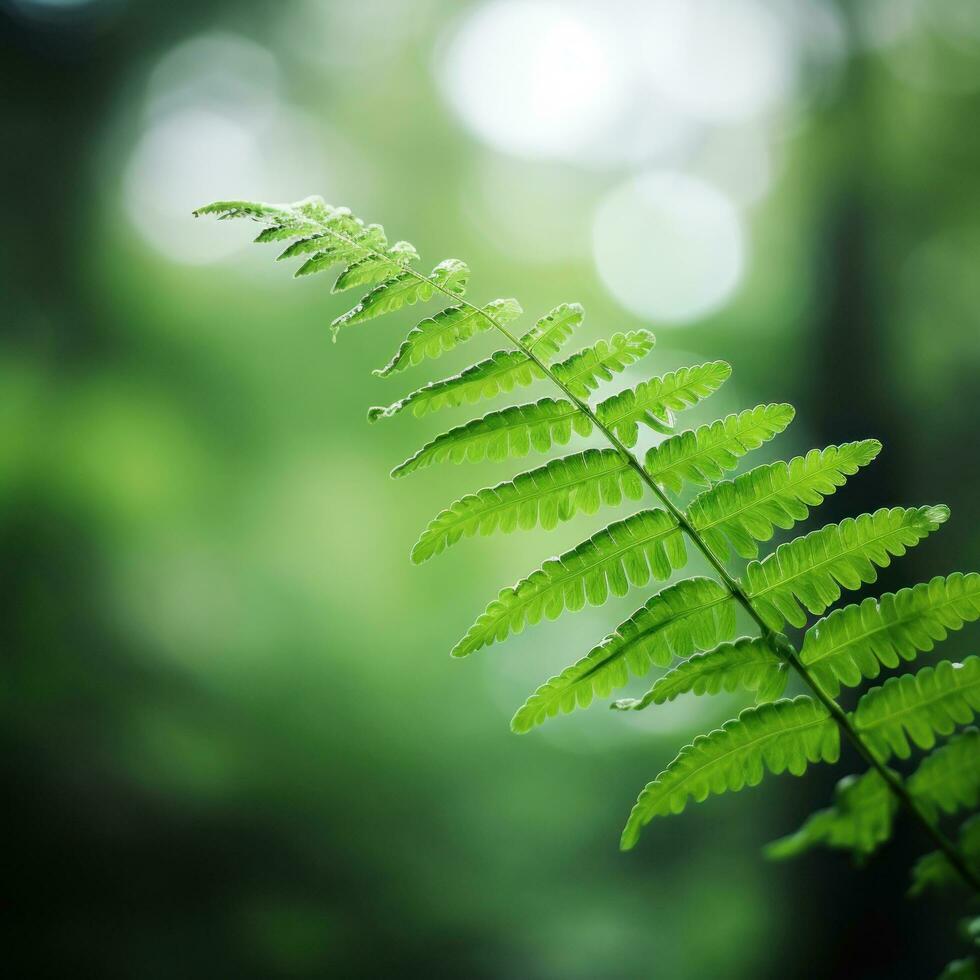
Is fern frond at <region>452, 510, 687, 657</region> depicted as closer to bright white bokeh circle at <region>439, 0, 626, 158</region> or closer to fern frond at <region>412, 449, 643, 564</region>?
fern frond at <region>412, 449, 643, 564</region>

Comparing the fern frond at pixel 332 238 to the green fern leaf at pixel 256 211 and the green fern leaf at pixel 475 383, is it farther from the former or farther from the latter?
the green fern leaf at pixel 475 383

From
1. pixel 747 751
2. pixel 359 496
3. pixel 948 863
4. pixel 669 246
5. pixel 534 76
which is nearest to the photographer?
pixel 948 863

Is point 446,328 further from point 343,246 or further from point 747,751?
point 747,751

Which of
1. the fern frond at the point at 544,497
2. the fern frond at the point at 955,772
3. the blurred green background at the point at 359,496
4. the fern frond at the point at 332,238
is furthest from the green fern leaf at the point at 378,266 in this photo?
the blurred green background at the point at 359,496

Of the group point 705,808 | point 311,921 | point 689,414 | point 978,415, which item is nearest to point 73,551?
point 311,921

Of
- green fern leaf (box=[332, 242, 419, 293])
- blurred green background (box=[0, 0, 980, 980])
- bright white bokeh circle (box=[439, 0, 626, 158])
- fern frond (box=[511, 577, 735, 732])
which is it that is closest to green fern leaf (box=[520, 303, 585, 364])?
green fern leaf (box=[332, 242, 419, 293])

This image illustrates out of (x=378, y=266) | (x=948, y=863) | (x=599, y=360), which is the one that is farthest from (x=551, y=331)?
(x=948, y=863)
